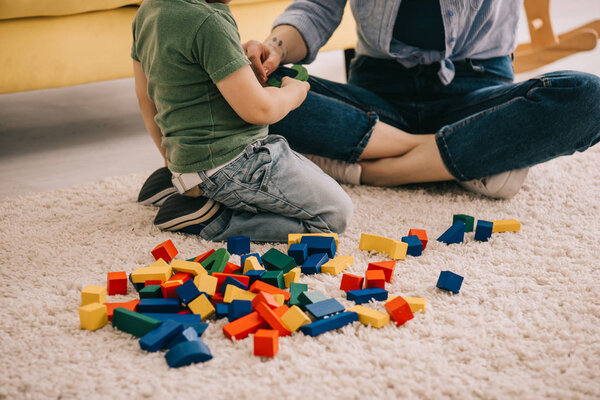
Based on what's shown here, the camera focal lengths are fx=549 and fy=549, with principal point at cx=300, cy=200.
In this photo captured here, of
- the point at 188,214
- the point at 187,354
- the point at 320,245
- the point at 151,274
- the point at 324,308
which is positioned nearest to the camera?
the point at 187,354

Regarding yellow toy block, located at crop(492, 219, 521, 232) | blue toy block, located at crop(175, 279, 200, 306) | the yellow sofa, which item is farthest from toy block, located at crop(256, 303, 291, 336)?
the yellow sofa

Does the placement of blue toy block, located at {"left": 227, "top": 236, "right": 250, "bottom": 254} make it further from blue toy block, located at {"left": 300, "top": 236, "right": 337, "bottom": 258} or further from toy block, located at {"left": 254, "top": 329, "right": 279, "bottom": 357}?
toy block, located at {"left": 254, "top": 329, "right": 279, "bottom": 357}

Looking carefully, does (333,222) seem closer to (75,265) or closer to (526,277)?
(526,277)

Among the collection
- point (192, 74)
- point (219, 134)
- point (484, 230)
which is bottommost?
point (484, 230)

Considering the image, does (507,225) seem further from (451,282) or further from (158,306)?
(158,306)

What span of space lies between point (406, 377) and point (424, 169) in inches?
26.8

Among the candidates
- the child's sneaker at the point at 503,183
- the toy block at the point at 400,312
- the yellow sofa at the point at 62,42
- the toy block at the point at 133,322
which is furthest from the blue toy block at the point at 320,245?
the yellow sofa at the point at 62,42

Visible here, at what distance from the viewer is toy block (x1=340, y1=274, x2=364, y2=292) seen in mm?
856

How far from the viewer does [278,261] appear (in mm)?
931

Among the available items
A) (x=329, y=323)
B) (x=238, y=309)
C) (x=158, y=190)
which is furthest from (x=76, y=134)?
(x=329, y=323)

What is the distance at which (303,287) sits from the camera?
852 millimetres

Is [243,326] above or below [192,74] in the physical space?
below

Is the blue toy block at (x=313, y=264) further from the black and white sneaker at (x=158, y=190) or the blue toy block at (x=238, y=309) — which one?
the black and white sneaker at (x=158, y=190)

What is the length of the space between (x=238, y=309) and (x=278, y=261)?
0.16 metres
